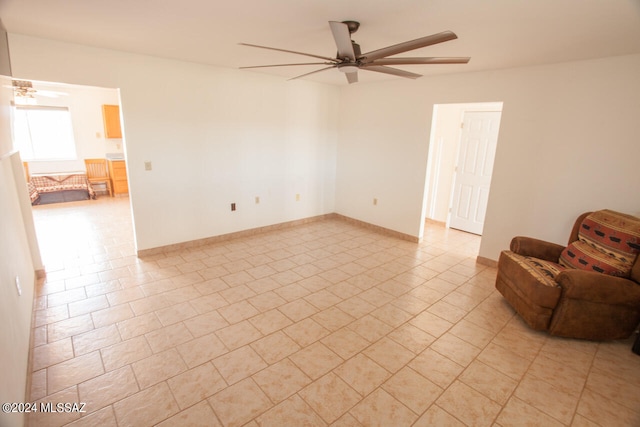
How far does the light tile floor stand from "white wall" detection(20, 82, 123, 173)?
4.25m

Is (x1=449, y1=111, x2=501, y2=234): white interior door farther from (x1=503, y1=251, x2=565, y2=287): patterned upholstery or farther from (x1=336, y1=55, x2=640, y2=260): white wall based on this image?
(x1=503, y1=251, x2=565, y2=287): patterned upholstery

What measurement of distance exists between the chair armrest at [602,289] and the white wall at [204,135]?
398 cm

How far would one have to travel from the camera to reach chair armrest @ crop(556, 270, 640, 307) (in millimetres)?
2395

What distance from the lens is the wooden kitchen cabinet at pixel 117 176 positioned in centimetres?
696

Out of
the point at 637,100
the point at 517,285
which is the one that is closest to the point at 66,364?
the point at 517,285

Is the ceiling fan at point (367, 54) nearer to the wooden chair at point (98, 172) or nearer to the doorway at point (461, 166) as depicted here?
the doorway at point (461, 166)

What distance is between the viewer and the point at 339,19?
2.16 m

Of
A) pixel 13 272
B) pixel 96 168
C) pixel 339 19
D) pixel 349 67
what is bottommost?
pixel 13 272

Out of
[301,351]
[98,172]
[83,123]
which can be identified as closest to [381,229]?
[301,351]

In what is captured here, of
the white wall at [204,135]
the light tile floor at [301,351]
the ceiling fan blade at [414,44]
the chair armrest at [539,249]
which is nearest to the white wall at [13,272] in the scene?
the light tile floor at [301,351]

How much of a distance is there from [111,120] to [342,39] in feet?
23.3

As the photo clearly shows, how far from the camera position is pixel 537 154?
348 centimetres

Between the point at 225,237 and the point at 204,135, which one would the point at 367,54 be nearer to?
the point at 204,135

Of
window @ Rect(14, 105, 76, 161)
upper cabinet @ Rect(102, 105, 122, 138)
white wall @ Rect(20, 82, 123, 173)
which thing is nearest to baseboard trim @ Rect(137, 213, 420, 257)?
upper cabinet @ Rect(102, 105, 122, 138)
